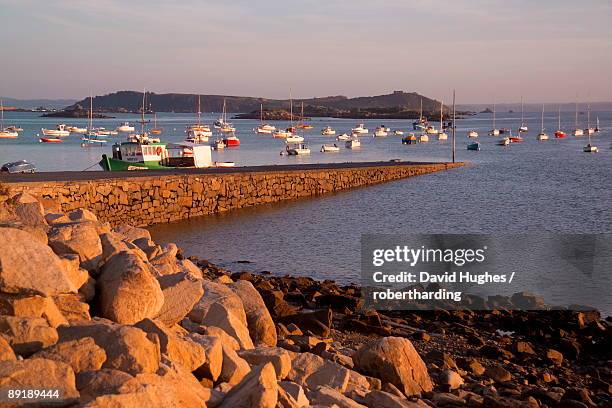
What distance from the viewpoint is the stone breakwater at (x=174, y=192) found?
26.1 m

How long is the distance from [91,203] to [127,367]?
21.7 metres

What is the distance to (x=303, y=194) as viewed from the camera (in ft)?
124

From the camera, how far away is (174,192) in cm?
2955

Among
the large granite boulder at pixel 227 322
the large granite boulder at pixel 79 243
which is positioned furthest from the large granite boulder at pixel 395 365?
the large granite boulder at pixel 79 243

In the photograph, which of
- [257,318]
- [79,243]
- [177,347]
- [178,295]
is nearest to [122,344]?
[177,347]

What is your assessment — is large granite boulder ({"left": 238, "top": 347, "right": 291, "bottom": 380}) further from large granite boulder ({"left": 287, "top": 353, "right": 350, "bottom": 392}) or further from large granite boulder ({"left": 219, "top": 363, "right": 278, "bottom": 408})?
large granite boulder ({"left": 219, "top": 363, "right": 278, "bottom": 408})

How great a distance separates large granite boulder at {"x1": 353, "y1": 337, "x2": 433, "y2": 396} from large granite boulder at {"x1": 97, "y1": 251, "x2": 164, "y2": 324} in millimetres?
2170

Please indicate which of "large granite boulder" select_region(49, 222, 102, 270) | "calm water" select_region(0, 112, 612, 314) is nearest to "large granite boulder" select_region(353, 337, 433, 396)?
"large granite boulder" select_region(49, 222, 102, 270)

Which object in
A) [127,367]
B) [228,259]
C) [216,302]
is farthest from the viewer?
[228,259]

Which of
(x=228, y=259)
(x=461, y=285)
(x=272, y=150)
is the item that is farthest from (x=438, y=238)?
(x=272, y=150)

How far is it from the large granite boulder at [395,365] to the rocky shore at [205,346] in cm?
1

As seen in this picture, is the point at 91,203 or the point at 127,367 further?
the point at 91,203

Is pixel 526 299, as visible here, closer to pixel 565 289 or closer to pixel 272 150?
pixel 565 289

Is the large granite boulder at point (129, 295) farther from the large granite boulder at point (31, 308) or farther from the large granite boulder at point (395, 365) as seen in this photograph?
the large granite boulder at point (395, 365)
